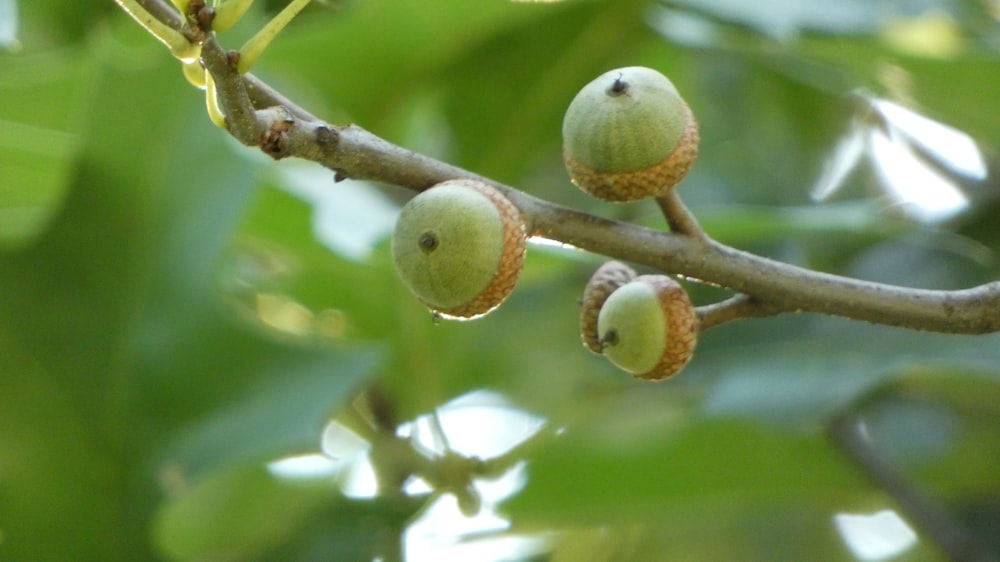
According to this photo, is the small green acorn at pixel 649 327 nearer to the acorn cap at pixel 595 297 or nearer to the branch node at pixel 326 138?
the acorn cap at pixel 595 297

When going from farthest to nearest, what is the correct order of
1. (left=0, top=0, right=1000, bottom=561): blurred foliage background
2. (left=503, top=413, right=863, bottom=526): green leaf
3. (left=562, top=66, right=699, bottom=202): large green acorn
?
(left=503, top=413, right=863, bottom=526): green leaf → (left=0, top=0, right=1000, bottom=561): blurred foliage background → (left=562, top=66, right=699, bottom=202): large green acorn

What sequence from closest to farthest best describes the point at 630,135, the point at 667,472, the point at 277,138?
the point at 277,138 < the point at 630,135 < the point at 667,472

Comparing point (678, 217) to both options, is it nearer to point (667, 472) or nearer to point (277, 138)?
point (277, 138)

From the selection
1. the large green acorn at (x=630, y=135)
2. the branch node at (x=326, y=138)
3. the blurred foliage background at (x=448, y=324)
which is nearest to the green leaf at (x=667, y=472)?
the blurred foliage background at (x=448, y=324)

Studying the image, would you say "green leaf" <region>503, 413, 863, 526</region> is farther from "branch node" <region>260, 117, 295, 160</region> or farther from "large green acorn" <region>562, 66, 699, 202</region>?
"branch node" <region>260, 117, 295, 160</region>

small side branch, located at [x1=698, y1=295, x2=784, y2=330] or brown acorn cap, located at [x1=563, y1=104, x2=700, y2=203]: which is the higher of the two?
brown acorn cap, located at [x1=563, y1=104, x2=700, y2=203]

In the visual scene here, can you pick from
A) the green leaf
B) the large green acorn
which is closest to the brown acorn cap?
the large green acorn

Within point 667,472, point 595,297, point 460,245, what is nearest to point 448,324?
point 667,472
